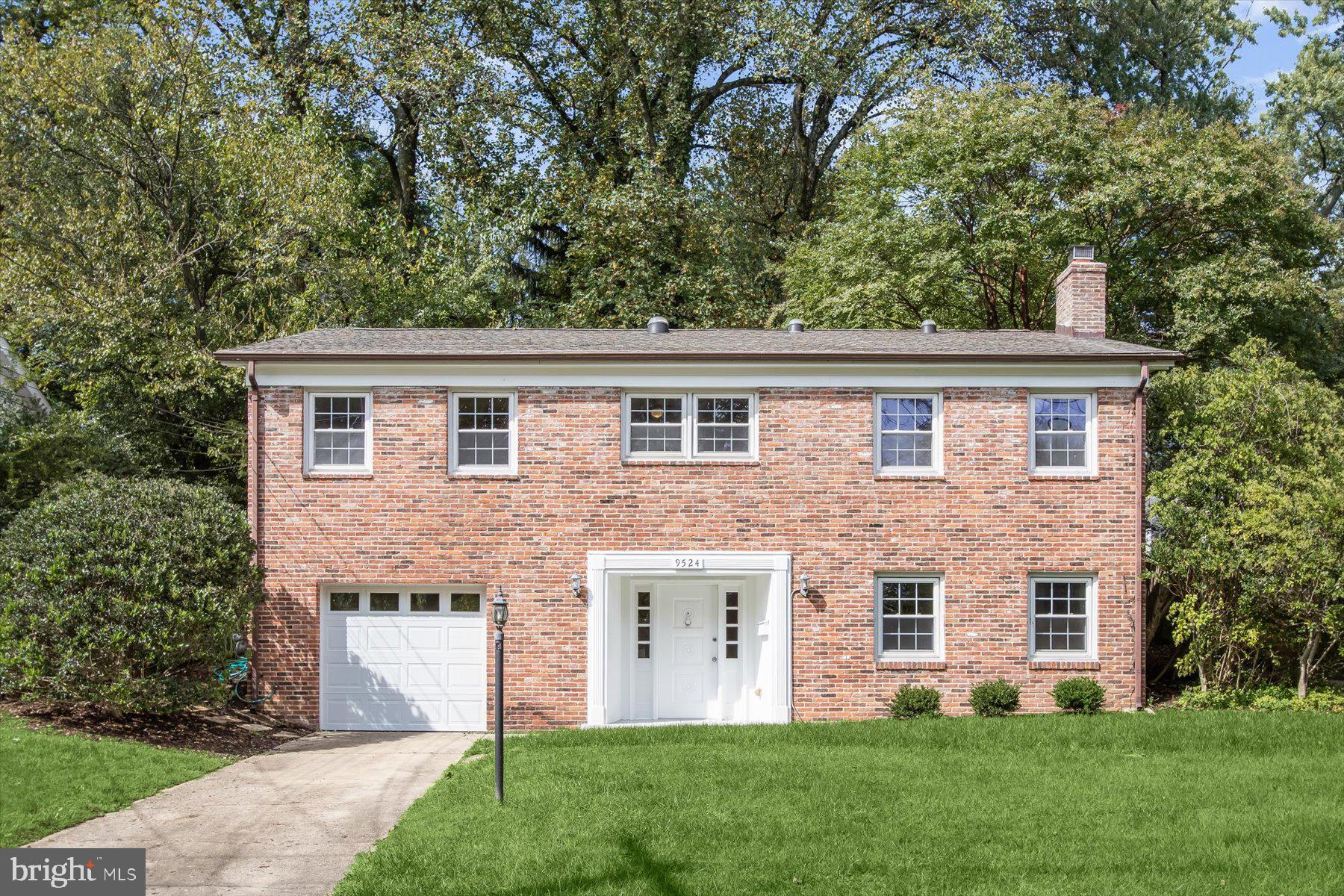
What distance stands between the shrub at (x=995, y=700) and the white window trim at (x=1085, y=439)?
3169 millimetres

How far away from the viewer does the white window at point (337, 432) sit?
1695cm

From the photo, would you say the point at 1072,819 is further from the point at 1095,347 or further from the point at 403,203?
the point at 403,203

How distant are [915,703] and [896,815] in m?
6.05

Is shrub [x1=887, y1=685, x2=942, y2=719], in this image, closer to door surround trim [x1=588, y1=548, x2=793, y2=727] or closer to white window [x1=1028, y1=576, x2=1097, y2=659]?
door surround trim [x1=588, y1=548, x2=793, y2=727]

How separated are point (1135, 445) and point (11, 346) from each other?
21.7m

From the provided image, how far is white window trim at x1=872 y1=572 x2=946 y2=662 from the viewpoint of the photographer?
16.7 metres

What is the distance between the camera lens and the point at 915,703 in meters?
16.1

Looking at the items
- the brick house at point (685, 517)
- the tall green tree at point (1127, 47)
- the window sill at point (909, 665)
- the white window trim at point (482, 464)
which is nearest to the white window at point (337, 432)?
the brick house at point (685, 517)

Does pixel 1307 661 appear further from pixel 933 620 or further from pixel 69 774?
pixel 69 774

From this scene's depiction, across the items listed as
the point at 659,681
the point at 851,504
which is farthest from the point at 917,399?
the point at 659,681

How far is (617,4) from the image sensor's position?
29.3m

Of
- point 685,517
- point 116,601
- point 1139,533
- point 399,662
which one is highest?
point 685,517

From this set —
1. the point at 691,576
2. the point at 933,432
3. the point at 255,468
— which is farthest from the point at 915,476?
the point at 255,468

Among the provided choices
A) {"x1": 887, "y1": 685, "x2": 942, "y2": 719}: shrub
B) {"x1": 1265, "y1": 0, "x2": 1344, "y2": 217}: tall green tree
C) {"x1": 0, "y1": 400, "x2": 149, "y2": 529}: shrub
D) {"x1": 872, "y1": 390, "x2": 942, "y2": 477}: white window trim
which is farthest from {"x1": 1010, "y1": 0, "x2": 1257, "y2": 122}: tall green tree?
{"x1": 0, "y1": 400, "x2": 149, "y2": 529}: shrub
